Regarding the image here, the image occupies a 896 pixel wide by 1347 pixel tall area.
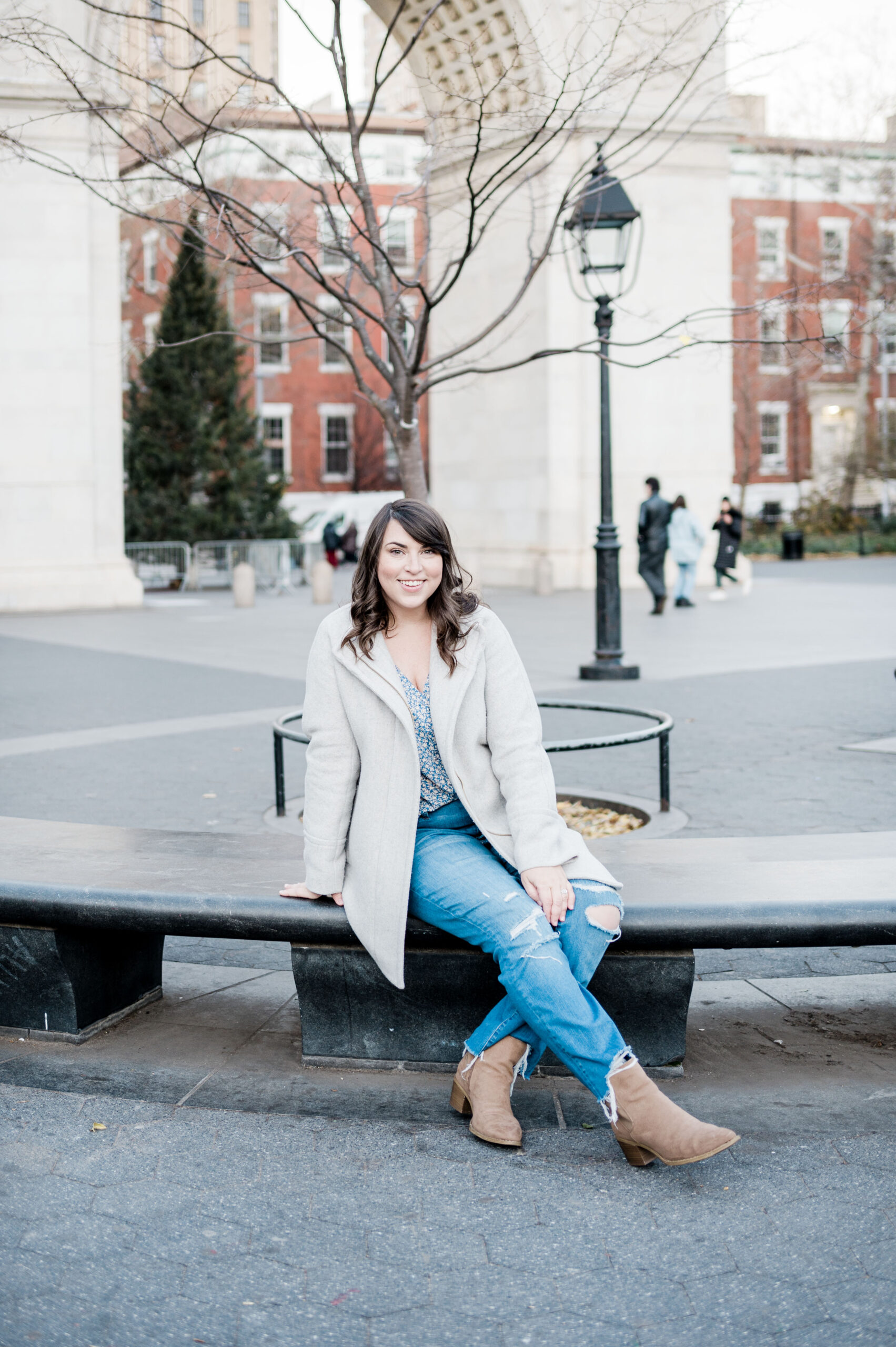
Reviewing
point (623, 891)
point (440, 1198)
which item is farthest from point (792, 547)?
point (440, 1198)

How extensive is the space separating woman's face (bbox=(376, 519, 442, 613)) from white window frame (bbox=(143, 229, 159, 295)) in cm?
3719

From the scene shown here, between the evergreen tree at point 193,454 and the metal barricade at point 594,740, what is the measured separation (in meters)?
23.3

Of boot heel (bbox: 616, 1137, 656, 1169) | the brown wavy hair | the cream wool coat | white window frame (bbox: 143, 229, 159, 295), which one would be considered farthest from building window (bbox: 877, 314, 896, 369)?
boot heel (bbox: 616, 1137, 656, 1169)

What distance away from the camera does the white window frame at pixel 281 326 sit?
39188mm

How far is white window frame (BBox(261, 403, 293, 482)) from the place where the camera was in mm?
47469

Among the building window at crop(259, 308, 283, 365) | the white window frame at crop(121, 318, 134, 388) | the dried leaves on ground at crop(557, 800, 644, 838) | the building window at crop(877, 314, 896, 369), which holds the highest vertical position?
A: the building window at crop(259, 308, 283, 365)

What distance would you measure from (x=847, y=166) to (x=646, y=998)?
4401 centimetres

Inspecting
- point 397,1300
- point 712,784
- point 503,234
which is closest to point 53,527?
point 503,234

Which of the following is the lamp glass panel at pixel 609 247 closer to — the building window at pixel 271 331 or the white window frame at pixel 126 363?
the white window frame at pixel 126 363

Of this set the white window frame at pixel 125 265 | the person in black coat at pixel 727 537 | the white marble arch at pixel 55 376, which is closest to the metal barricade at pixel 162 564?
the white marble arch at pixel 55 376

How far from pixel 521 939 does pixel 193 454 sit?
90.8 ft

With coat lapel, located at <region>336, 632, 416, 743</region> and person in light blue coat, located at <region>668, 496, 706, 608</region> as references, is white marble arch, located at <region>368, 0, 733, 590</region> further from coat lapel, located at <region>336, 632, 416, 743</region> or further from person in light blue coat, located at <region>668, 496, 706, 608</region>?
coat lapel, located at <region>336, 632, 416, 743</region>

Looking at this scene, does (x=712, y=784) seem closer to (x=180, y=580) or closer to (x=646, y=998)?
(x=646, y=998)

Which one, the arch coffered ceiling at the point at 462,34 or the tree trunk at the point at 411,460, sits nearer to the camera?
the tree trunk at the point at 411,460
